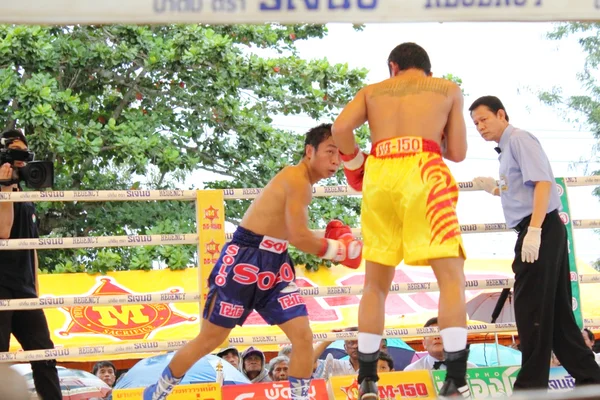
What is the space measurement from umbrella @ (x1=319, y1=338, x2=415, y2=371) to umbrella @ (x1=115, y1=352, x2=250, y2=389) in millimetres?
2366

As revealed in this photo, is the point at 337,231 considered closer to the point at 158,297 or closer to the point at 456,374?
the point at 456,374

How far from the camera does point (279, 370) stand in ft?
20.5

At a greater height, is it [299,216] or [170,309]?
[299,216]

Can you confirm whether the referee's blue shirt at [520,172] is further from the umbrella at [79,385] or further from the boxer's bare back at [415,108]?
the umbrella at [79,385]

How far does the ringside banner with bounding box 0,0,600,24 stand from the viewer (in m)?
2.94

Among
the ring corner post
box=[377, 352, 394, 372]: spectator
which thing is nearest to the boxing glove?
the ring corner post

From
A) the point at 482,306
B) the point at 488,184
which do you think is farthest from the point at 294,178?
the point at 482,306

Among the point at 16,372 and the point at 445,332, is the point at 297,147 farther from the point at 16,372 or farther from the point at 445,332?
the point at 16,372

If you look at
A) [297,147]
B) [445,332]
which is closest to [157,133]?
[297,147]

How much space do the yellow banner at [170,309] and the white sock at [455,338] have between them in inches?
216

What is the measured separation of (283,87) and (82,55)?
2664 millimetres

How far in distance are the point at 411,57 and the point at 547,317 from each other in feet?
5.01

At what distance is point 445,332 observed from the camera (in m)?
3.52

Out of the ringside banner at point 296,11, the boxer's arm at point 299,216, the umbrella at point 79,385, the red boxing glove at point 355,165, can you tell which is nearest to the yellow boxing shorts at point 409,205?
the red boxing glove at point 355,165
